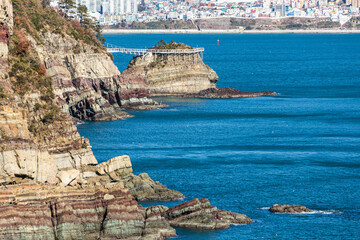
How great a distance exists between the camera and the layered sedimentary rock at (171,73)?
474 feet

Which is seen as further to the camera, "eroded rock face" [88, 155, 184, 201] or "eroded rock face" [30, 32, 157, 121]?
"eroded rock face" [30, 32, 157, 121]

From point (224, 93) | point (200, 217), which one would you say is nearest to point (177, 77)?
point (224, 93)

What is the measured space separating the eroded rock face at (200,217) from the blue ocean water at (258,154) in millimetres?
926

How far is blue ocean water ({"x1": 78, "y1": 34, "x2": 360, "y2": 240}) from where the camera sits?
63031mm

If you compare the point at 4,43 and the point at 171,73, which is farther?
the point at 171,73

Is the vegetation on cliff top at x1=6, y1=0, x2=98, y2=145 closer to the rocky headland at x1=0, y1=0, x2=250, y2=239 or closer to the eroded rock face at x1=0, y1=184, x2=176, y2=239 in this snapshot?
the rocky headland at x1=0, y1=0, x2=250, y2=239

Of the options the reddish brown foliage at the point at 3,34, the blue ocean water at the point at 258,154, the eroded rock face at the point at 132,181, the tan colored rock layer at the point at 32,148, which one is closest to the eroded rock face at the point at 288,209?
the blue ocean water at the point at 258,154

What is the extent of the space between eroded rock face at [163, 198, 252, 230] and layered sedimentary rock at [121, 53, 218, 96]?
8249 centimetres

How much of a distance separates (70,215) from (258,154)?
40.5 meters

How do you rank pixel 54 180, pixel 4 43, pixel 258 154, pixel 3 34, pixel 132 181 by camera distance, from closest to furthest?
pixel 54 180 → pixel 3 34 → pixel 4 43 → pixel 132 181 → pixel 258 154

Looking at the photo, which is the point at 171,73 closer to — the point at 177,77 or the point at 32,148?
the point at 177,77

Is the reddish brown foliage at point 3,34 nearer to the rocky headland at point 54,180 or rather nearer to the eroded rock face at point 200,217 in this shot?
the rocky headland at point 54,180

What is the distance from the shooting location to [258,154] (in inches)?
3531

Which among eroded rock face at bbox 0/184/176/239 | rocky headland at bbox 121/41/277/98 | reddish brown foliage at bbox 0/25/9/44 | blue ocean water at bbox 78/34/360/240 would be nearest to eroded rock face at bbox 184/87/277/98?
→ rocky headland at bbox 121/41/277/98
